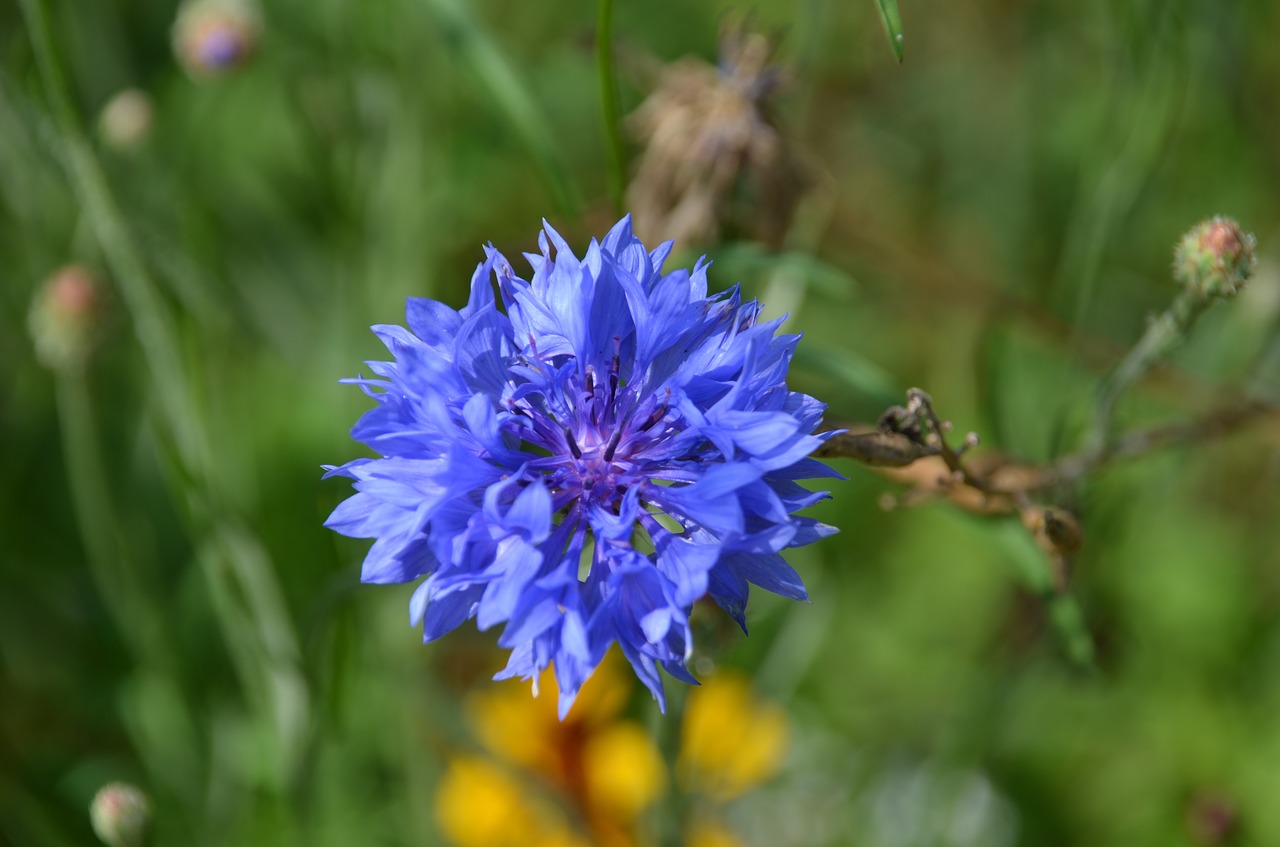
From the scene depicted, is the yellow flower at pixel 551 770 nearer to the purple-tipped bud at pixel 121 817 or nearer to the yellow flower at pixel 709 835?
the yellow flower at pixel 709 835

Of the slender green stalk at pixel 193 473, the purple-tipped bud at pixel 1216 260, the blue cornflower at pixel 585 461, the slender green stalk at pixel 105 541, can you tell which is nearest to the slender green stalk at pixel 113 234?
the slender green stalk at pixel 193 473

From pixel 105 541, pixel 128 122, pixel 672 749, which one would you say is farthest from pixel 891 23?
pixel 105 541

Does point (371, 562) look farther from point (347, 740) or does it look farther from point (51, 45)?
point (347, 740)

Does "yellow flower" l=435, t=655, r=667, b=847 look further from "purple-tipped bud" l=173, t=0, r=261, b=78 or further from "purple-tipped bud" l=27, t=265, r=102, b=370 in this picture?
"purple-tipped bud" l=173, t=0, r=261, b=78

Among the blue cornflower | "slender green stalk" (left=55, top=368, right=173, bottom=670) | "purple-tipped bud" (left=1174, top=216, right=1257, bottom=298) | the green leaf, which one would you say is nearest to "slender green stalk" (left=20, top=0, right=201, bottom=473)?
"slender green stalk" (left=55, top=368, right=173, bottom=670)

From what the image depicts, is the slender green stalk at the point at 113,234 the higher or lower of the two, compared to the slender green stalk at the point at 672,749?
Answer: higher

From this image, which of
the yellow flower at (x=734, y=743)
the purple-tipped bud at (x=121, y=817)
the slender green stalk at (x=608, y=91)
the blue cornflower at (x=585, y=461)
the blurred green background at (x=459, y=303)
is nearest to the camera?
the blue cornflower at (x=585, y=461)

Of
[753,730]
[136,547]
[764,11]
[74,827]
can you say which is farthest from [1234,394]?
[74,827]

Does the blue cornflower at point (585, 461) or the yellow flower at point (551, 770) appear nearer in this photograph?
the blue cornflower at point (585, 461)

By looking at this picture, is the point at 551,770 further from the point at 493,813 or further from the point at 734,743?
the point at 734,743
